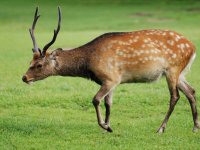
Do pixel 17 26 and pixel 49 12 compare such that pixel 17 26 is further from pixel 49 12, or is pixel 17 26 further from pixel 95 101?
pixel 95 101

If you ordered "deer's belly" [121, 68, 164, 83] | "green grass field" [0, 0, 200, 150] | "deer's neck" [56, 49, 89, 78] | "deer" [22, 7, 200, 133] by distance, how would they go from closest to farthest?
"green grass field" [0, 0, 200, 150]
"deer" [22, 7, 200, 133]
"deer's belly" [121, 68, 164, 83]
"deer's neck" [56, 49, 89, 78]

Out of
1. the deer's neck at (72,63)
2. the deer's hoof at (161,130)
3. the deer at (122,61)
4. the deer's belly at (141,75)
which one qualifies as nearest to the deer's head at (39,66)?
the deer at (122,61)

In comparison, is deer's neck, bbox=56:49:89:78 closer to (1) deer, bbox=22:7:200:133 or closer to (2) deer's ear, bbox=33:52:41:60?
(1) deer, bbox=22:7:200:133

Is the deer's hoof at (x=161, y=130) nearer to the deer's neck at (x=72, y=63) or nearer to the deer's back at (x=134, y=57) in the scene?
the deer's back at (x=134, y=57)

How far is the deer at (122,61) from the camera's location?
9.63 meters

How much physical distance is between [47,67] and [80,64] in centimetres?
54

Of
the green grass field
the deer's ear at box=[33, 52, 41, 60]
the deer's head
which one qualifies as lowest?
the green grass field

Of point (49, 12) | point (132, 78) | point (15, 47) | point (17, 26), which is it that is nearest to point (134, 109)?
point (132, 78)

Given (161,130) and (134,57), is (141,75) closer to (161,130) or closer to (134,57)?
(134,57)

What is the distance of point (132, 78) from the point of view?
32.0 ft

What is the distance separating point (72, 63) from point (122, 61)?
2.74 feet

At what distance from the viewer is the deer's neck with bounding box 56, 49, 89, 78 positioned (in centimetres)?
987

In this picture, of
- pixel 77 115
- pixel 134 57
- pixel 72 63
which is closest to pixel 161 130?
pixel 134 57

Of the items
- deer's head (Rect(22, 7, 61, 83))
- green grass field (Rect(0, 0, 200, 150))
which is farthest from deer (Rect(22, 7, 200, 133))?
green grass field (Rect(0, 0, 200, 150))
